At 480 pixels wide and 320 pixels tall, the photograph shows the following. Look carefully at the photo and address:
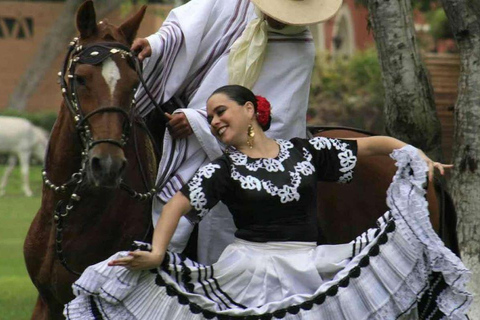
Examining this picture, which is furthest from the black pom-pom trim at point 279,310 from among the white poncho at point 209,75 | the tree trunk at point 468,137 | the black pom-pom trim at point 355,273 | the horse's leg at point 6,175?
the horse's leg at point 6,175

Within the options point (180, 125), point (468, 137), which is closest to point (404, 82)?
point (468, 137)

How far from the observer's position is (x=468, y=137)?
7727 mm

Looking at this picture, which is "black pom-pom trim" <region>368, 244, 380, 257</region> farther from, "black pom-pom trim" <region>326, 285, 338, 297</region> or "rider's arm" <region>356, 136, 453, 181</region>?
"rider's arm" <region>356, 136, 453, 181</region>

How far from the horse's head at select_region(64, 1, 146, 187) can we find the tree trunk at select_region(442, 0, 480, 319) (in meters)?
2.84

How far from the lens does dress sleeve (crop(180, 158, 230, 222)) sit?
204 inches

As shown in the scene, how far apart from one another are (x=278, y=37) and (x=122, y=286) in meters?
1.65

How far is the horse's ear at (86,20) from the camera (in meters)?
5.45

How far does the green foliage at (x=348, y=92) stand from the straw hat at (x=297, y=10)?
1634cm

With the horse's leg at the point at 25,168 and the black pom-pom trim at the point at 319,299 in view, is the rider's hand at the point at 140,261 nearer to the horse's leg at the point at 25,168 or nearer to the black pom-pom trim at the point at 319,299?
the black pom-pom trim at the point at 319,299

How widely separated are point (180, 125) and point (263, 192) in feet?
2.15

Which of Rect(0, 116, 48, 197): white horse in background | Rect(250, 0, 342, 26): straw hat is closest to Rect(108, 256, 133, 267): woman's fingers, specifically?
Rect(250, 0, 342, 26): straw hat

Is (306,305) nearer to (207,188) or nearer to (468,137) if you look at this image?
(207,188)

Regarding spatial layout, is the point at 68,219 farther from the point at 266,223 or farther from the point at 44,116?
the point at 44,116

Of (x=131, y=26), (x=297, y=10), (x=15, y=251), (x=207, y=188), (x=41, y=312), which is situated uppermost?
(x=297, y=10)
